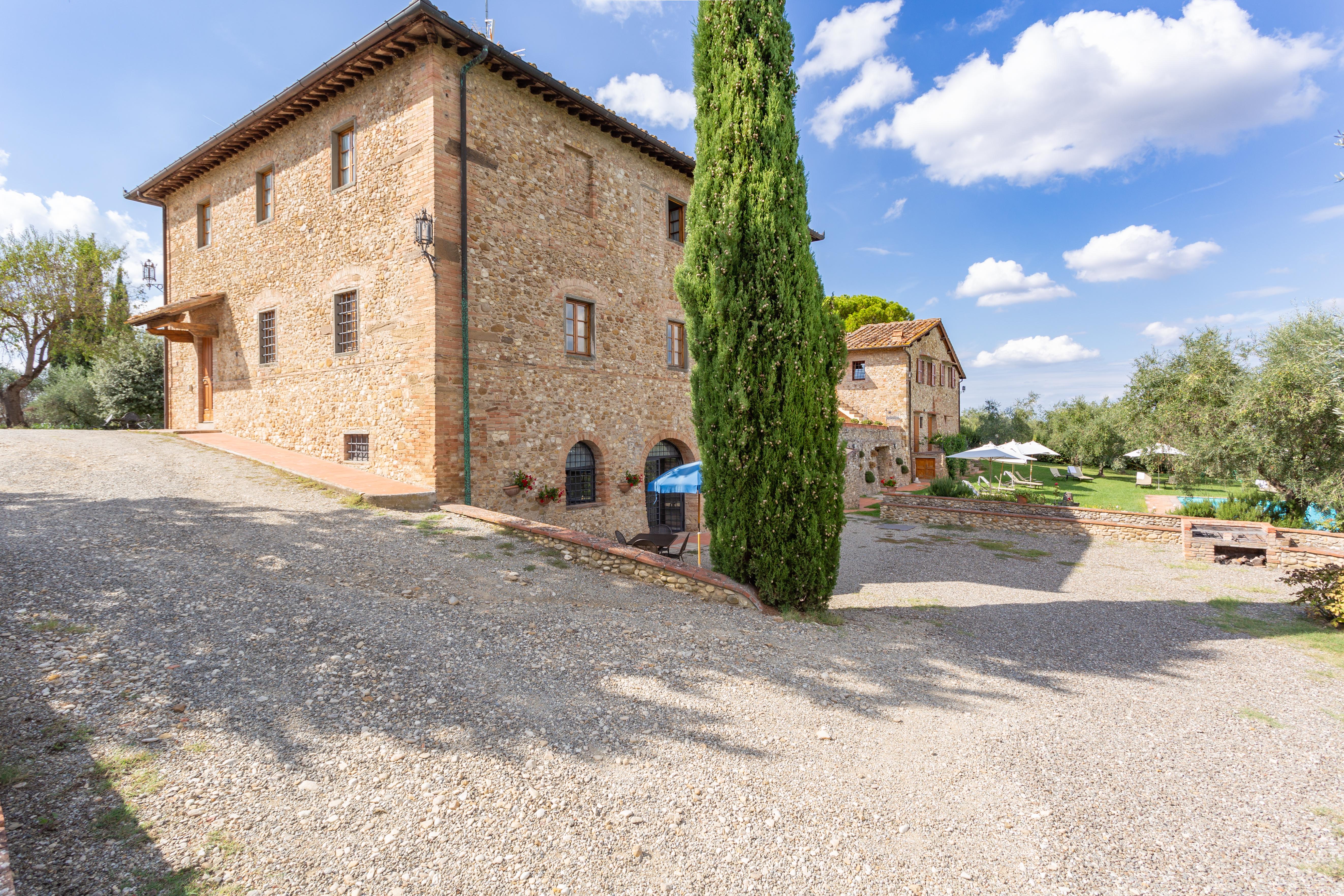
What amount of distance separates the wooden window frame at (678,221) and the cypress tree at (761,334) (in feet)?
23.4

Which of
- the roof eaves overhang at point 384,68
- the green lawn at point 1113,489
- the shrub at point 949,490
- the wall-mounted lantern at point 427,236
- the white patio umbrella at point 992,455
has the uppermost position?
the roof eaves overhang at point 384,68

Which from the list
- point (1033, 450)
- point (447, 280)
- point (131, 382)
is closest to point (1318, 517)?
point (1033, 450)

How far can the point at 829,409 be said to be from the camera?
23.9 feet

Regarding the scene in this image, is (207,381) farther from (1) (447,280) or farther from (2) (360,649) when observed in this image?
(2) (360,649)

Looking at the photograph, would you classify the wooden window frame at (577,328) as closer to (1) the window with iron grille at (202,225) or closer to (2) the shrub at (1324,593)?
(1) the window with iron grille at (202,225)

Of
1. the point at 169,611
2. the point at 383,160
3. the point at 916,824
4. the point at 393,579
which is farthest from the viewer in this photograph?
the point at 383,160

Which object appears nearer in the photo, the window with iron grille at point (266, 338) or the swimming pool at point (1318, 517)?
the swimming pool at point (1318, 517)

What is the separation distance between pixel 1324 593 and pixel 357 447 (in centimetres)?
1514

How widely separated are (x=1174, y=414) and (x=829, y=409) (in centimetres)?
1526

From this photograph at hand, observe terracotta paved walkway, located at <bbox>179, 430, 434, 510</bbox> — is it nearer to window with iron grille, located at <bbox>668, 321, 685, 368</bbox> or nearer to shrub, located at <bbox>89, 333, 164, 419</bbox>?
window with iron grille, located at <bbox>668, 321, 685, 368</bbox>

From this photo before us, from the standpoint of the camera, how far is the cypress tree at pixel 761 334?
23.2ft

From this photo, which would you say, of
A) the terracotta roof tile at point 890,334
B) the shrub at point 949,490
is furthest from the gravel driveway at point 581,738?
the terracotta roof tile at point 890,334

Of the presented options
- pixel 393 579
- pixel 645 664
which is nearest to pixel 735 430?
pixel 645 664

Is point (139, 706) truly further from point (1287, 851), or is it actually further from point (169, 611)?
point (1287, 851)
